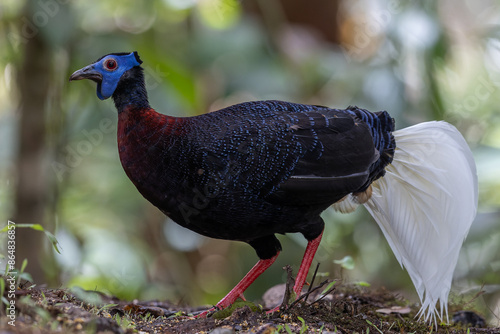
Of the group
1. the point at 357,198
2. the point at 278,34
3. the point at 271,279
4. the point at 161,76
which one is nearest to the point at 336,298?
the point at 357,198

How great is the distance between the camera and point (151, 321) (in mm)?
3836

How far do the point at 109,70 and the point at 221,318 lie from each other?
72.5 inches

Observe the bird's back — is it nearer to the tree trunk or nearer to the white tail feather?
the white tail feather

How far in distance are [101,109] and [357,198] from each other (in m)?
3.63

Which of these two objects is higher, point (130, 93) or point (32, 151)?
point (130, 93)

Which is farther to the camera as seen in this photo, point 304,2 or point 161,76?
point 304,2

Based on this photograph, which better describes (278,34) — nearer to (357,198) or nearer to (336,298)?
(357,198)

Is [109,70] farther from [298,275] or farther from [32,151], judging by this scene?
[32,151]

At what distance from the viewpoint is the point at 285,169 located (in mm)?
3959

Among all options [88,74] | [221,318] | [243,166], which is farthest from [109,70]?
[221,318]

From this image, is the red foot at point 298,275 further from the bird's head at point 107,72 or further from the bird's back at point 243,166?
the bird's head at point 107,72

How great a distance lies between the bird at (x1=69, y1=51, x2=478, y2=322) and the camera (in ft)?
12.5

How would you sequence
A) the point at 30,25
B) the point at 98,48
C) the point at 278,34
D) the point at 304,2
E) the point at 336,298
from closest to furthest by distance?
the point at 336,298
the point at 30,25
the point at 98,48
the point at 278,34
the point at 304,2

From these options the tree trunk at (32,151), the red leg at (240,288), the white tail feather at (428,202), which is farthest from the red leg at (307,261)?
the tree trunk at (32,151)
